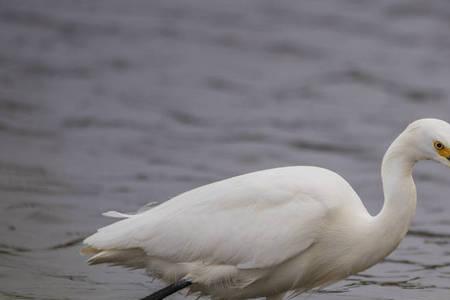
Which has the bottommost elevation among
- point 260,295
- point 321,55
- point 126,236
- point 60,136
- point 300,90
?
point 260,295

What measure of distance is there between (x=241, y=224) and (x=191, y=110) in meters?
8.85

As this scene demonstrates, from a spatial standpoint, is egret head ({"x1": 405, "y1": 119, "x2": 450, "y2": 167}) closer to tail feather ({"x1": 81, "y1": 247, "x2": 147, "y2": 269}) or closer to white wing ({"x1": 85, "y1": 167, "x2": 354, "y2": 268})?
white wing ({"x1": 85, "y1": 167, "x2": 354, "y2": 268})

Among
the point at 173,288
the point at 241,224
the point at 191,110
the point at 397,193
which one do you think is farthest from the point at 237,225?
the point at 191,110

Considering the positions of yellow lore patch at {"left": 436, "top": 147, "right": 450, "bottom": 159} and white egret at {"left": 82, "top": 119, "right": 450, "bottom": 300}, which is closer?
yellow lore patch at {"left": 436, "top": 147, "right": 450, "bottom": 159}

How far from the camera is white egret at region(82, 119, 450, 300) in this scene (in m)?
6.74

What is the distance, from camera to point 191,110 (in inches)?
619

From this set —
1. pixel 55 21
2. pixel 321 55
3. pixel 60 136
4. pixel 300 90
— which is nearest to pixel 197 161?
pixel 60 136

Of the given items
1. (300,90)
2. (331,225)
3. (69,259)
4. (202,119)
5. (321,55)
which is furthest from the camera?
(321,55)

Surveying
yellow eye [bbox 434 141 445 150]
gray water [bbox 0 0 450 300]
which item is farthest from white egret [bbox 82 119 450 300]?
gray water [bbox 0 0 450 300]

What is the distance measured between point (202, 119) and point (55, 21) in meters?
5.52

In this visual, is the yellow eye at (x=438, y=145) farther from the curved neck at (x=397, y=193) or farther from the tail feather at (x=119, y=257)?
the tail feather at (x=119, y=257)

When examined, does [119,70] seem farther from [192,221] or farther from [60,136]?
[192,221]

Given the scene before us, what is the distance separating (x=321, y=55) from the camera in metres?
18.5

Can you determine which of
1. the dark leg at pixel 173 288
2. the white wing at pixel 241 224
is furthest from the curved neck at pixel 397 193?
the dark leg at pixel 173 288
